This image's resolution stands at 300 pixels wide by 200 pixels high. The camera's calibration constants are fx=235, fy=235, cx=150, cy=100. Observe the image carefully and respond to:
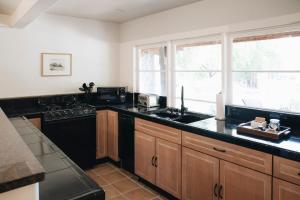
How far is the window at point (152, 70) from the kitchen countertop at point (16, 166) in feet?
9.11

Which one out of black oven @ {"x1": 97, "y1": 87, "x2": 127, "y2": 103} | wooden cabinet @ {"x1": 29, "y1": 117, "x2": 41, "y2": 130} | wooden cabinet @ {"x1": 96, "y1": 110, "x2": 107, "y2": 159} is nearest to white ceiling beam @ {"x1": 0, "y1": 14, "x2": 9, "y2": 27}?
wooden cabinet @ {"x1": 29, "y1": 117, "x2": 41, "y2": 130}

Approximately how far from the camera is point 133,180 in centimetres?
338

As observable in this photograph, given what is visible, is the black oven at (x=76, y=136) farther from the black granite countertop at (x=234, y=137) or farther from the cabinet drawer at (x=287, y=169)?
the cabinet drawer at (x=287, y=169)

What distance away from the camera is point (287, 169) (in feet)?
5.77

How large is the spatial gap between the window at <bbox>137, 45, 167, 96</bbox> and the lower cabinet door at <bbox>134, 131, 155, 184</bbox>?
92cm

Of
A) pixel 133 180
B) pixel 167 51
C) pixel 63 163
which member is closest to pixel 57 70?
pixel 167 51

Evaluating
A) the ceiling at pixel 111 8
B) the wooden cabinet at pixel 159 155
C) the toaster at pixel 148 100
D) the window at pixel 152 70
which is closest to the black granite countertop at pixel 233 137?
the wooden cabinet at pixel 159 155

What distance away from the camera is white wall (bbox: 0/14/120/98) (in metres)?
3.49

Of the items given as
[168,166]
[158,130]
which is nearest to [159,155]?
[168,166]

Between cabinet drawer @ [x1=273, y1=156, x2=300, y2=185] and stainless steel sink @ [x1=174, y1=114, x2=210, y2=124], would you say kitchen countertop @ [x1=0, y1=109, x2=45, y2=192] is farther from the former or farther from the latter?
stainless steel sink @ [x1=174, y1=114, x2=210, y2=124]

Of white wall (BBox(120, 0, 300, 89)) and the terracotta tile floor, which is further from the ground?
white wall (BBox(120, 0, 300, 89))

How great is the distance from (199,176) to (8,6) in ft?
10.2

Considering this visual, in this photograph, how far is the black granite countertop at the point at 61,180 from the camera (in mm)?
1098

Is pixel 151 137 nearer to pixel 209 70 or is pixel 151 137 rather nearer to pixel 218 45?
pixel 209 70
